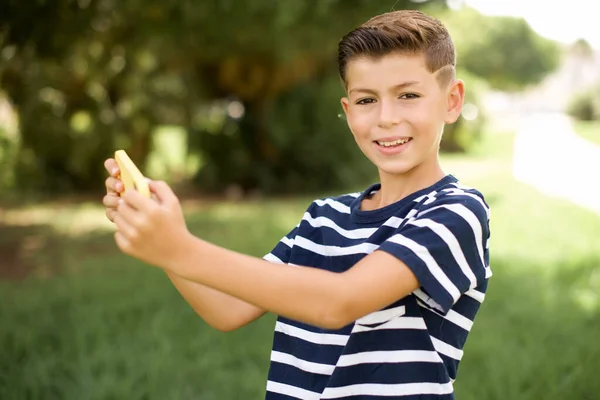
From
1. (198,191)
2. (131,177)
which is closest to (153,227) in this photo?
(131,177)

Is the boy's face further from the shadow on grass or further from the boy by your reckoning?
the shadow on grass

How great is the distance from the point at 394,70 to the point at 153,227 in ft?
2.10

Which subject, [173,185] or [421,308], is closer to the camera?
[421,308]

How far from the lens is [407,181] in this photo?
1634mm

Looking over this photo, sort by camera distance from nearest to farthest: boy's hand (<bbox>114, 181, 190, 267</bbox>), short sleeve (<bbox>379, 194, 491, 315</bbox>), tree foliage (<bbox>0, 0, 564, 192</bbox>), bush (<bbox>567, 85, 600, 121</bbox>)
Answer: boy's hand (<bbox>114, 181, 190, 267</bbox>), short sleeve (<bbox>379, 194, 491, 315</bbox>), tree foliage (<bbox>0, 0, 564, 192</bbox>), bush (<bbox>567, 85, 600, 121</bbox>)

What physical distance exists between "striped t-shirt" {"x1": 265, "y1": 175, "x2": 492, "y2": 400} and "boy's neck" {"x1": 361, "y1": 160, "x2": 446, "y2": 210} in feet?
0.14

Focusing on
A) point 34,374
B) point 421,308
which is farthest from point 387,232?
point 34,374

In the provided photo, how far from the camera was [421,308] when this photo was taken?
146 cm

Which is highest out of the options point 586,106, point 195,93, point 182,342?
point 586,106

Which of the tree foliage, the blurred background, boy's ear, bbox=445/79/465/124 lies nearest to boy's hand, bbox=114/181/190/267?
boy's ear, bbox=445/79/465/124

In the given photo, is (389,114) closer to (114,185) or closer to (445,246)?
(445,246)

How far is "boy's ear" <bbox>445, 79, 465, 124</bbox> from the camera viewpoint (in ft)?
5.41

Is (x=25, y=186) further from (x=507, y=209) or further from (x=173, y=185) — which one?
(x=507, y=209)

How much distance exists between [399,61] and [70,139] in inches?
384
